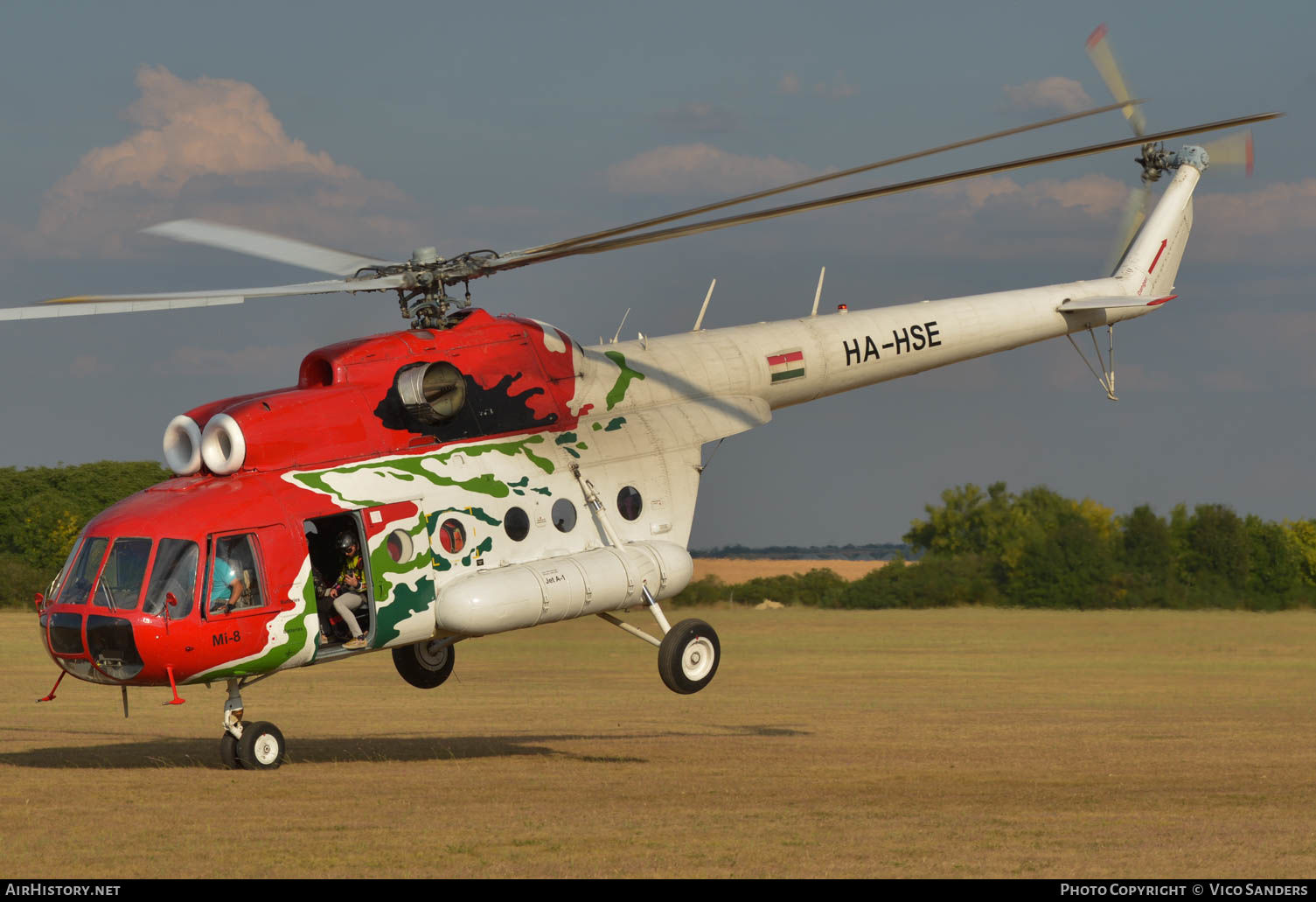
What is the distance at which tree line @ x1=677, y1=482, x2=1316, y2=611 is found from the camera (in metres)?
60.4

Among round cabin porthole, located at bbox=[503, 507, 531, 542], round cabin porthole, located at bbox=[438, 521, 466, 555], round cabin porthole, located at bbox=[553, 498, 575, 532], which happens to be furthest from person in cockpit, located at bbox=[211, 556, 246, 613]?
round cabin porthole, located at bbox=[553, 498, 575, 532]

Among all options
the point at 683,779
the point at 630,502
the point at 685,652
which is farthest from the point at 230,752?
the point at 630,502

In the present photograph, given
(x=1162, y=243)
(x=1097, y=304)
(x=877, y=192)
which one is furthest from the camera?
(x=1162, y=243)

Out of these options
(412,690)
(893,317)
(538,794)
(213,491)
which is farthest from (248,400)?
(412,690)

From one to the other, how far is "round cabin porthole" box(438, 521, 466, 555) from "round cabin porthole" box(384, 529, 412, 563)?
40 cm

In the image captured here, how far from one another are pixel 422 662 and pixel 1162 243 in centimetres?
1528

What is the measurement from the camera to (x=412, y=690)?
117 ft

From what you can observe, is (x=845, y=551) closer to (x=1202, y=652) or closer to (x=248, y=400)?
(x=1202, y=652)

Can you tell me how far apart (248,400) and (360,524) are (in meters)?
1.82

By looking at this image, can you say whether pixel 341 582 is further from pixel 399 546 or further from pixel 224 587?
pixel 224 587

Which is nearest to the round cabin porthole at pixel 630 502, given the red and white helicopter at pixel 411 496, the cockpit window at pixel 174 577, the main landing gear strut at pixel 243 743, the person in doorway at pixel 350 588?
the red and white helicopter at pixel 411 496

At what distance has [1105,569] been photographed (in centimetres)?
6238

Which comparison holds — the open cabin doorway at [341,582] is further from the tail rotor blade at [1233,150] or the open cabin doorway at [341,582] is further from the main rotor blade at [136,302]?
the tail rotor blade at [1233,150]

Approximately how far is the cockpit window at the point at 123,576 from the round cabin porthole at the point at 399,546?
2508mm
